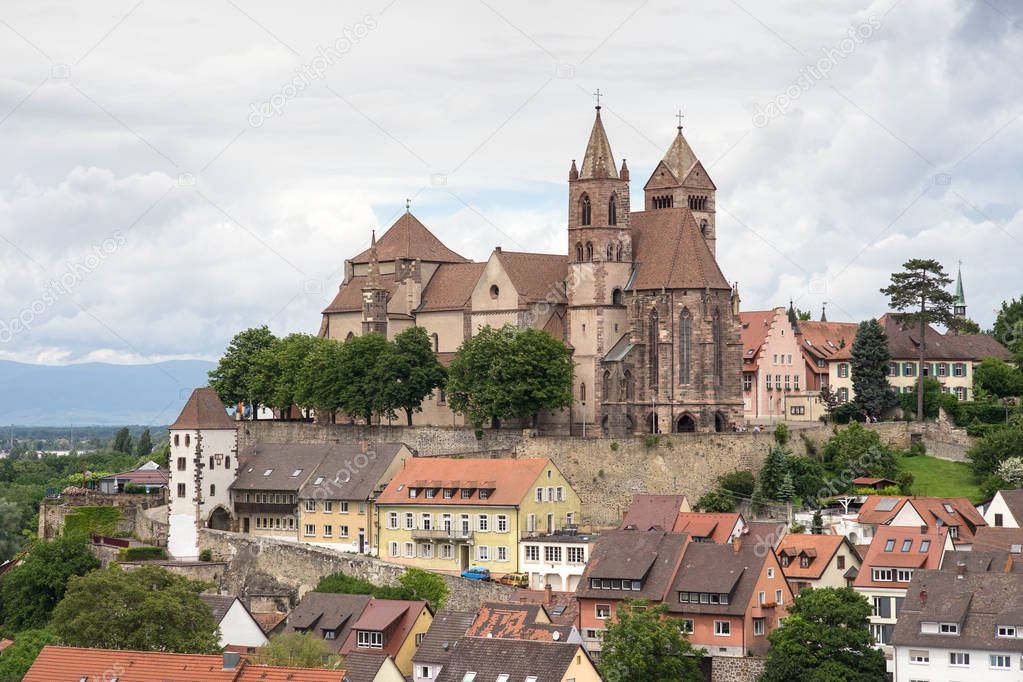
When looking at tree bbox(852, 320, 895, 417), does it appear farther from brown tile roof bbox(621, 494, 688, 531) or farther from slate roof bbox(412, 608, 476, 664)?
slate roof bbox(412, 608, 476, 664)

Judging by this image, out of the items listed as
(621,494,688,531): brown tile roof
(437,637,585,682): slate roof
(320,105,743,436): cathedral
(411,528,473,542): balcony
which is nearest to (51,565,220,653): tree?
(437,637,585,682): slate roof

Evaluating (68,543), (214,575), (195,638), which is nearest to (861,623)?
(195,638)

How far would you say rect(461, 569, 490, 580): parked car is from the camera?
9312cm

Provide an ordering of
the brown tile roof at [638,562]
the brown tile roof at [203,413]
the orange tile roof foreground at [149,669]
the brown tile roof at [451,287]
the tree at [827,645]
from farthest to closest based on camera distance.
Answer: the brown tile roof at [451,287] → the brown tile roof at [203,413] → the brown tile roof at [638,562] → the tree at [827,645] → the orange tile roof foreground at [149,669]

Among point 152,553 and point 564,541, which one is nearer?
point 564,541

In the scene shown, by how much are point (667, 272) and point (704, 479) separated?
14590 millimetres

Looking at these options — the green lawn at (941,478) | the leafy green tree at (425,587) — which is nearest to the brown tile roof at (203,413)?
the leafy green tree at (425,587)

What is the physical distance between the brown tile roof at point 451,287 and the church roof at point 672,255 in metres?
12.5

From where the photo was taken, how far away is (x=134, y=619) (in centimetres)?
7644

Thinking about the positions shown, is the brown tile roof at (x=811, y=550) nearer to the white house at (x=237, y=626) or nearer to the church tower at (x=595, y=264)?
the white house at (x=237, y=626)

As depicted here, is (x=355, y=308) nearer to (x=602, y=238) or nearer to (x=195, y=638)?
(x=602, y=238)

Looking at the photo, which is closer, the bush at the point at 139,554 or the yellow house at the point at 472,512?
the yellow house at the point at 472,512

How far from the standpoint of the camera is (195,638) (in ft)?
248

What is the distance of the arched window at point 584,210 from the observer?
11769 centimetres
